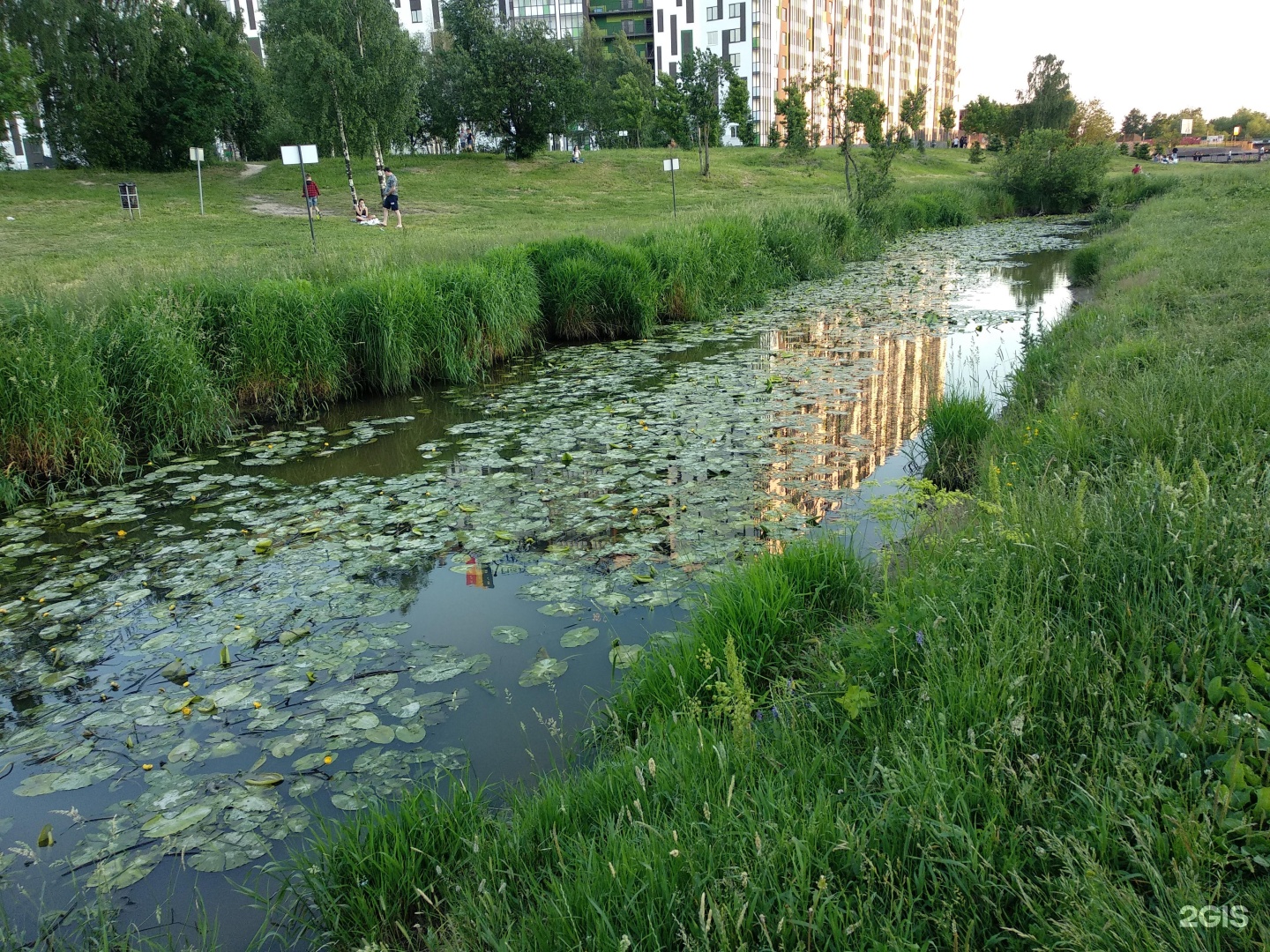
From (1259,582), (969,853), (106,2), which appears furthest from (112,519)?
(106,2)

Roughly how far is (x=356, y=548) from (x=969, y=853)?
4.59m

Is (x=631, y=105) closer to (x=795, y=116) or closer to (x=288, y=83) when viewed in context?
(x=795, y=116)

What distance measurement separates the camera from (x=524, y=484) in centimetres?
666

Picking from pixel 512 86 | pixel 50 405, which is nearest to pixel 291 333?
pixel 50 405

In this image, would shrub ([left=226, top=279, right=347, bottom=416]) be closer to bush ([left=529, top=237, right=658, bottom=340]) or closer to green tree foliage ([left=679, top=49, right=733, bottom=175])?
bush ([left=529, top=237, right=658, bottom=340])

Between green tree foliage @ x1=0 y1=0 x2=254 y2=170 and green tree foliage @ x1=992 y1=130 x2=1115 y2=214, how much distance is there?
135ft

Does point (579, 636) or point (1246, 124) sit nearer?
point (579, 636)

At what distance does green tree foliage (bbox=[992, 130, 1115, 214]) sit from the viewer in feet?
120

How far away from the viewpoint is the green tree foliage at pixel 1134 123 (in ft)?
335

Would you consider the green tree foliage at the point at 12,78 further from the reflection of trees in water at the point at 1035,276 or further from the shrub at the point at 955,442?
the shrub at the point at 955,442

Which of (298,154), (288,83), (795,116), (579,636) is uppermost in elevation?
(795,116)

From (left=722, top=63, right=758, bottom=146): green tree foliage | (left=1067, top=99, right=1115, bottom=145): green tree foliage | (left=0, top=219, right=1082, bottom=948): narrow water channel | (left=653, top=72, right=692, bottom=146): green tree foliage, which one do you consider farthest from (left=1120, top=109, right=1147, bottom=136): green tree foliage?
(left=0, top=219, right=1082, bottom=948): narrow water channel

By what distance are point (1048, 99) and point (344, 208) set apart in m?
44.3

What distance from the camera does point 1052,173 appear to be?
36.8 meters
